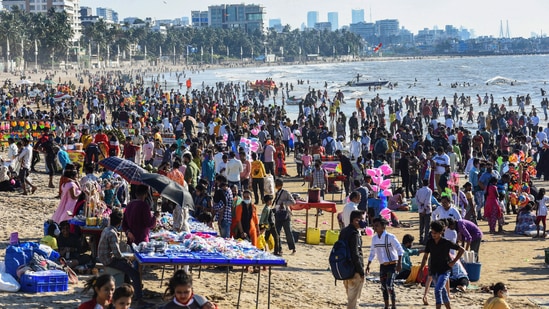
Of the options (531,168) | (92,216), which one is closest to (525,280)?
(92,216)

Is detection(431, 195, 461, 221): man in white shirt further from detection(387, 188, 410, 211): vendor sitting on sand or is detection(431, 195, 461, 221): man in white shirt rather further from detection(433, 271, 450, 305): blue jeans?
detection(387, 188, 410, 211): vendor sitting on sand

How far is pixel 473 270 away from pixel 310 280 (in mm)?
2433

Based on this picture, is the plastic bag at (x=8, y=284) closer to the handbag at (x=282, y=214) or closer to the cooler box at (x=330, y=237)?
the handbag at (x=282, y=214)

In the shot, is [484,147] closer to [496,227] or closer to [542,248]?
[496,227]

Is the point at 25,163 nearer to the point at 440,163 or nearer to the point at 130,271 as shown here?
the point at 440,163

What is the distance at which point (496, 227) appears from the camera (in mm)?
17828

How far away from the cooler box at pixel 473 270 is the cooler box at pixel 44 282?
585 centimetres

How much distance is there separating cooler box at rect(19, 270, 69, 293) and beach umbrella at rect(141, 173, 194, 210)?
1556 mm

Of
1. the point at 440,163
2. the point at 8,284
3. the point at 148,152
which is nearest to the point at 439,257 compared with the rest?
the point at 8,284

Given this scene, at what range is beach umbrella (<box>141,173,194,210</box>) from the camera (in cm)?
1120

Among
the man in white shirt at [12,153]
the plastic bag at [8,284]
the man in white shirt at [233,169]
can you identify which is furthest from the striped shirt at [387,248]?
the man in white shirt at [12,153]

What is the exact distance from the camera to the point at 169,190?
11.2 metres

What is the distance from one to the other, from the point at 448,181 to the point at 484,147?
9206mm

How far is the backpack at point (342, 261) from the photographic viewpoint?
9898 millimetres
